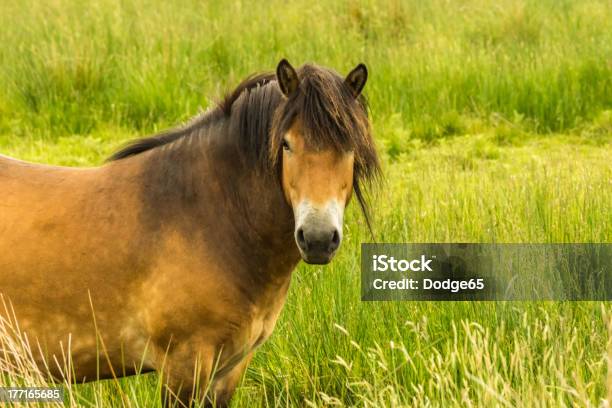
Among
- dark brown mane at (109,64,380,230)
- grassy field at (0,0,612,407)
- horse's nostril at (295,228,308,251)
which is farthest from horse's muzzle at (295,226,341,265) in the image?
grassy field at (0,0,612,407)

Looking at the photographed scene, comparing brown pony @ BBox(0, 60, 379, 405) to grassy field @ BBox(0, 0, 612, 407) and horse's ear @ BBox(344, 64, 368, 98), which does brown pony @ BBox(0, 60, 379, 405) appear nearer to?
horse's ear @ BBox(344, 64, 368, 98)

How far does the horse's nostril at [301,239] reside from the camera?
122 inches

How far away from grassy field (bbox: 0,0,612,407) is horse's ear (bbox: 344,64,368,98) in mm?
1153

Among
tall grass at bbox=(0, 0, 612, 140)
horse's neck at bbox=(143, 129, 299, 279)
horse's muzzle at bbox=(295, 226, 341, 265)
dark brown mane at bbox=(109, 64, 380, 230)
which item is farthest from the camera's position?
tall grass at bbox=(0, 0, 612, 140)

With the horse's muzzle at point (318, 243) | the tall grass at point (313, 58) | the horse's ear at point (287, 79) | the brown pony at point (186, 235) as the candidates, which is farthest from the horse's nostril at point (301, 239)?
the tall grass at point (313, 58)

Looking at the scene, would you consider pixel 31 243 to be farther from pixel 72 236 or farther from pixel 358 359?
pixel 358 359

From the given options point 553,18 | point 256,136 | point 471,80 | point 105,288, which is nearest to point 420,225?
point 256,136

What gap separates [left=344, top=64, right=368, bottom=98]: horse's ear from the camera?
3.44 meters

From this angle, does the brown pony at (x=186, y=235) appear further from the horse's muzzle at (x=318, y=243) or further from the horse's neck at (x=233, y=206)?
the horse's muzzle at (x=318, y=243)

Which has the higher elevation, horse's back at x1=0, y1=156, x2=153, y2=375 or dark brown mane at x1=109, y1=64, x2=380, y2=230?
dark brown mane at x1=109, y1=64, x2=380, y2=230

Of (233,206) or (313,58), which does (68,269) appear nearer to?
(233,206)

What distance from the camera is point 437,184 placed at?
6043 millimetres

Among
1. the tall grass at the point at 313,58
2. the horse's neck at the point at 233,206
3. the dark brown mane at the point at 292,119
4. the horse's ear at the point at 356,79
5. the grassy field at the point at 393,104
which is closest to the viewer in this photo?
the dark brown mane at the point at 292,119

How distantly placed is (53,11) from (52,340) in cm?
724
